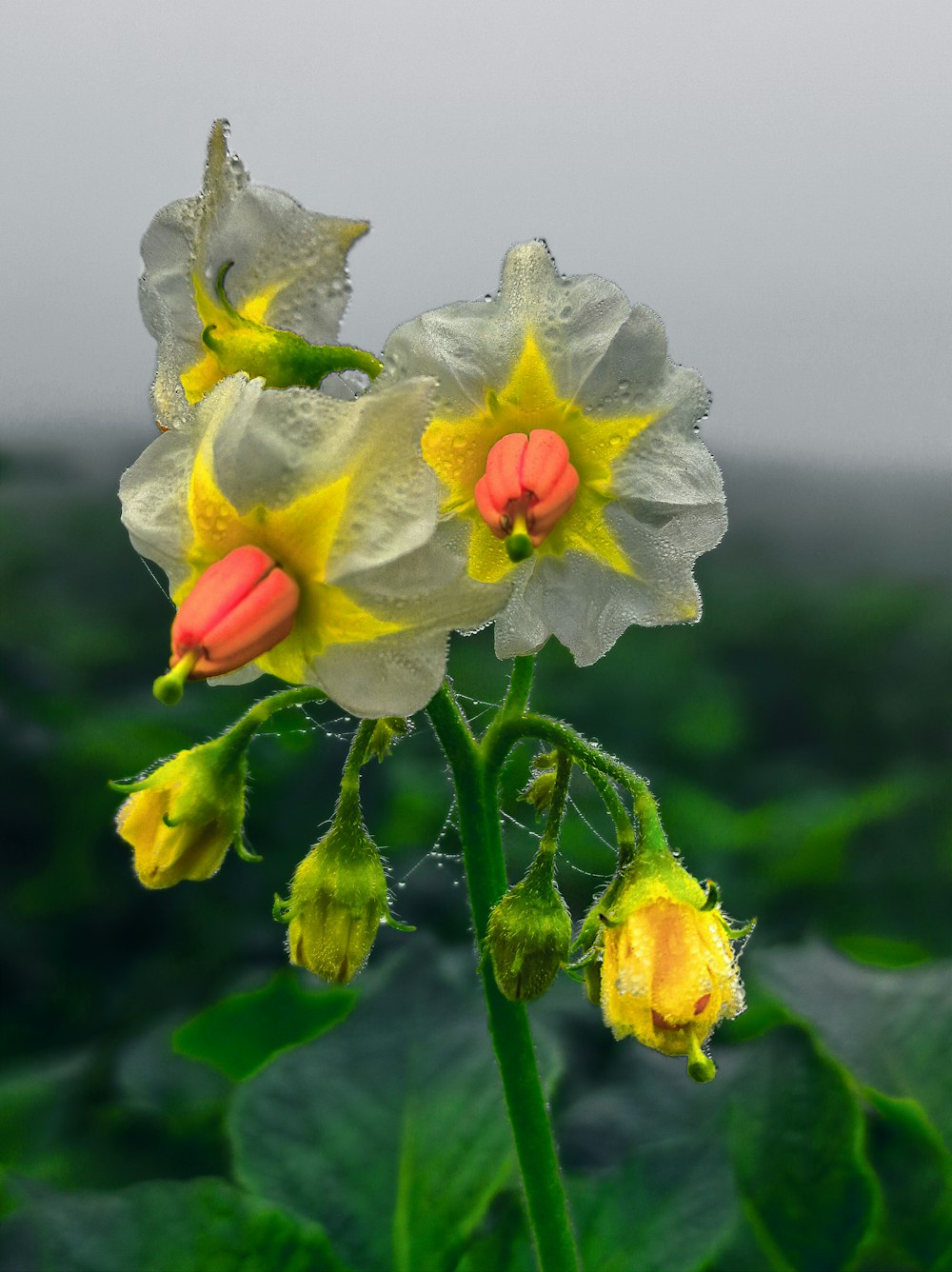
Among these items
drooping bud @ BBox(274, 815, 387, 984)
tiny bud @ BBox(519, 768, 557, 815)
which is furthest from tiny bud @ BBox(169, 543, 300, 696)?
tiny bud @ BBox(519, 768, 557, 815)

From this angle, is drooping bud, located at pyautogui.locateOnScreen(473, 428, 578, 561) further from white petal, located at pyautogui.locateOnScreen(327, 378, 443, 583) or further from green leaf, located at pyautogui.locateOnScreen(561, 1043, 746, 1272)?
green leaf, located at pyautogui.locateOnScreen(561, 1043, 746, 1272)

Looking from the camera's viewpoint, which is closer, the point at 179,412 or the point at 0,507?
the point at 179,412

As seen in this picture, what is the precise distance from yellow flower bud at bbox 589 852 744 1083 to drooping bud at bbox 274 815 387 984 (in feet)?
0.49

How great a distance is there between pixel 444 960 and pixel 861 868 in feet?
3.83

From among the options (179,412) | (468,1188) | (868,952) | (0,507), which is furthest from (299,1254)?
(0,507)

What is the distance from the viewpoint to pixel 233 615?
0.65 meters

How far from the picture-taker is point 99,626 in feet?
9.09

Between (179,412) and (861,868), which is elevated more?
(179,412)

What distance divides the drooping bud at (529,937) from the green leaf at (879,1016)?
0.69 meters

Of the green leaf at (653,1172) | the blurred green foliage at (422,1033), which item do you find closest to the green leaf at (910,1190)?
the blurred green foliage at (422,1033)

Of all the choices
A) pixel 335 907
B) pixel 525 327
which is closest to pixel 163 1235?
pixel 335 907

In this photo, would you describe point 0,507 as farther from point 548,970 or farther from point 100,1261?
point 548,970

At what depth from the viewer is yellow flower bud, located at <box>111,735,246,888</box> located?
32.4 inches

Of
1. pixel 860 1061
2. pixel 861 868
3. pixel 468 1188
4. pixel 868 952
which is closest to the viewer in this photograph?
pixel 468 1188
